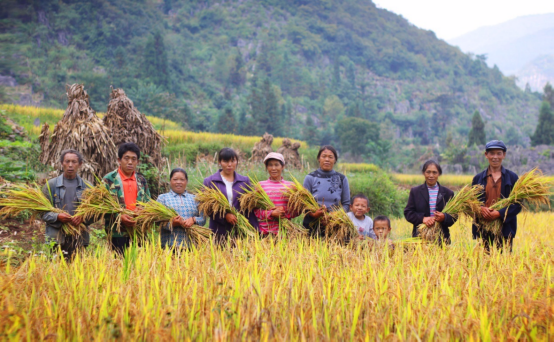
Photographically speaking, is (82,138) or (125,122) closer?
(82,138)

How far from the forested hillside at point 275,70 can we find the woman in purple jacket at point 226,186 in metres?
33.3

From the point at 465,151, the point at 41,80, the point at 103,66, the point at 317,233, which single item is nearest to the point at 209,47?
the point at 103,66

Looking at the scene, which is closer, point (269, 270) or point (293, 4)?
point (269, 270)

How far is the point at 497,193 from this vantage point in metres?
4.23

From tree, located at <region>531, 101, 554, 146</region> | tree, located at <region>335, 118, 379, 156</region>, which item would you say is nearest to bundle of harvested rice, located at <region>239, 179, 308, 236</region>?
tree, located at <region>335, 118, 379, 156</region>

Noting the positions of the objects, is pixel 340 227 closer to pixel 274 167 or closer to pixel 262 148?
pixel 274 167

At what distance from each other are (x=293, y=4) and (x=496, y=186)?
152066mm

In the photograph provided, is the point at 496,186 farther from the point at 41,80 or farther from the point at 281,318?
the point at 41,80

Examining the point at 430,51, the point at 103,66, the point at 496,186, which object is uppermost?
the point at 430,51

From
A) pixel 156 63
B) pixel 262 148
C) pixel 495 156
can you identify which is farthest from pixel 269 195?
pixel 156 63

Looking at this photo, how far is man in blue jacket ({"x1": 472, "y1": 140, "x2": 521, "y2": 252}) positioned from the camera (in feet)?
13.2

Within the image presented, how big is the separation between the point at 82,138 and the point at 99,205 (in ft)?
9.63

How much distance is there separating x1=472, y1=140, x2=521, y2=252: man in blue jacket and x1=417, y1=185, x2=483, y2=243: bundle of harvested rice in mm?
98

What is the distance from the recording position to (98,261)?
3.25m
